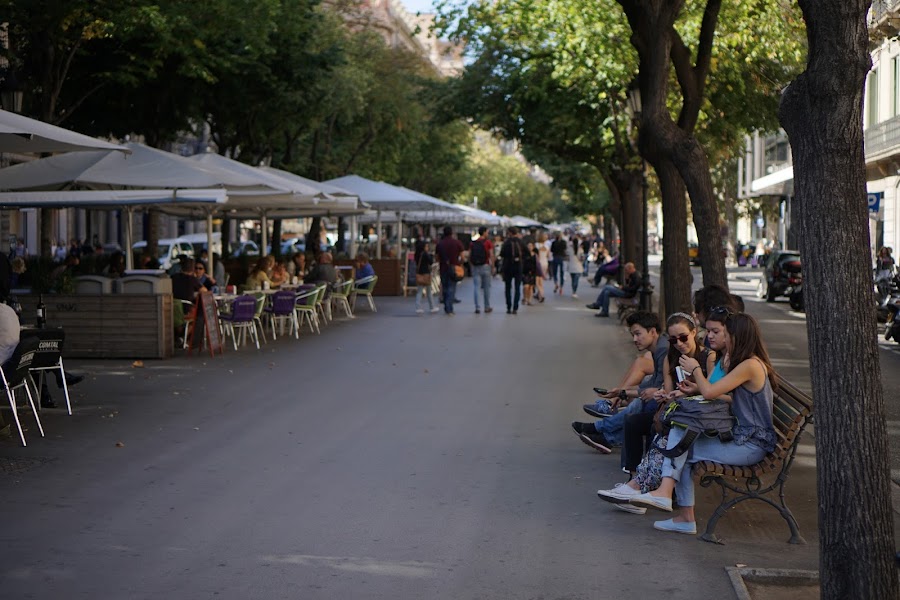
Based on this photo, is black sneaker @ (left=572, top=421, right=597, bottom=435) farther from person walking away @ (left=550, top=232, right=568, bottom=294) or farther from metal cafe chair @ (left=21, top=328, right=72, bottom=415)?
person walking away @ (left=550, top=232, right=568, bottom=294)

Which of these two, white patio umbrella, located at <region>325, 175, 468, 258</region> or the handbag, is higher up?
white patio umbrella, located at <region>325, 175, 468, 258</region>

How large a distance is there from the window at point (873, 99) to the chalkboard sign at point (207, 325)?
30000 mm

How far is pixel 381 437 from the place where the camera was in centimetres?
1093

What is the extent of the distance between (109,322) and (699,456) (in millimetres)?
11123

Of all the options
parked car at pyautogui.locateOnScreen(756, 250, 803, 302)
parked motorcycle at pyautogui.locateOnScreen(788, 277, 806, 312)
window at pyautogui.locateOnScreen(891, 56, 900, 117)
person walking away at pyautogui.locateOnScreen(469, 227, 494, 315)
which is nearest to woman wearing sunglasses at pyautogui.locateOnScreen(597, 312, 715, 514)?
person walking away at pyautogui.locateOnScreen(469, 227, 494, 315)

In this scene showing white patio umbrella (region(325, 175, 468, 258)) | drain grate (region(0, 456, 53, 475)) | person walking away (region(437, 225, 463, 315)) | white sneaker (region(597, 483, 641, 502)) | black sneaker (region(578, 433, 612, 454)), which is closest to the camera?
white sneaker (region(597, 483, 641, 502))

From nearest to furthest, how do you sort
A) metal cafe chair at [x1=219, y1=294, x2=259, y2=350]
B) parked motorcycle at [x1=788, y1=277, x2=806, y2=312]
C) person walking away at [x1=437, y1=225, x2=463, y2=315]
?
metal cafe chair at [x1=219, y1=294, x2=259, y2=350] → person walking away at [x1=437, y1=225, x2=463, y2=315] → parked motorcycle at [x1=788, y1=277, x2=806, y2=312]

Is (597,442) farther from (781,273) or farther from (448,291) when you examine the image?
(781,273)

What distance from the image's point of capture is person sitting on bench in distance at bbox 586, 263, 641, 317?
2531cm

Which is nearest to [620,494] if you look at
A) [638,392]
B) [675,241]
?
[638,392]

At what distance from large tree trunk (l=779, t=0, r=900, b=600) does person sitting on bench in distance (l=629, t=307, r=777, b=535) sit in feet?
6.41

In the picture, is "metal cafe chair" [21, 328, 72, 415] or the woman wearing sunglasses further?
"metal cafe chair" [21, 328, 72, 415]

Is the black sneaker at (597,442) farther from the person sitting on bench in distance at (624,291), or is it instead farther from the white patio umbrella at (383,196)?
the white patio umbrella at (383,196)

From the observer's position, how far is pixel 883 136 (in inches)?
1517
